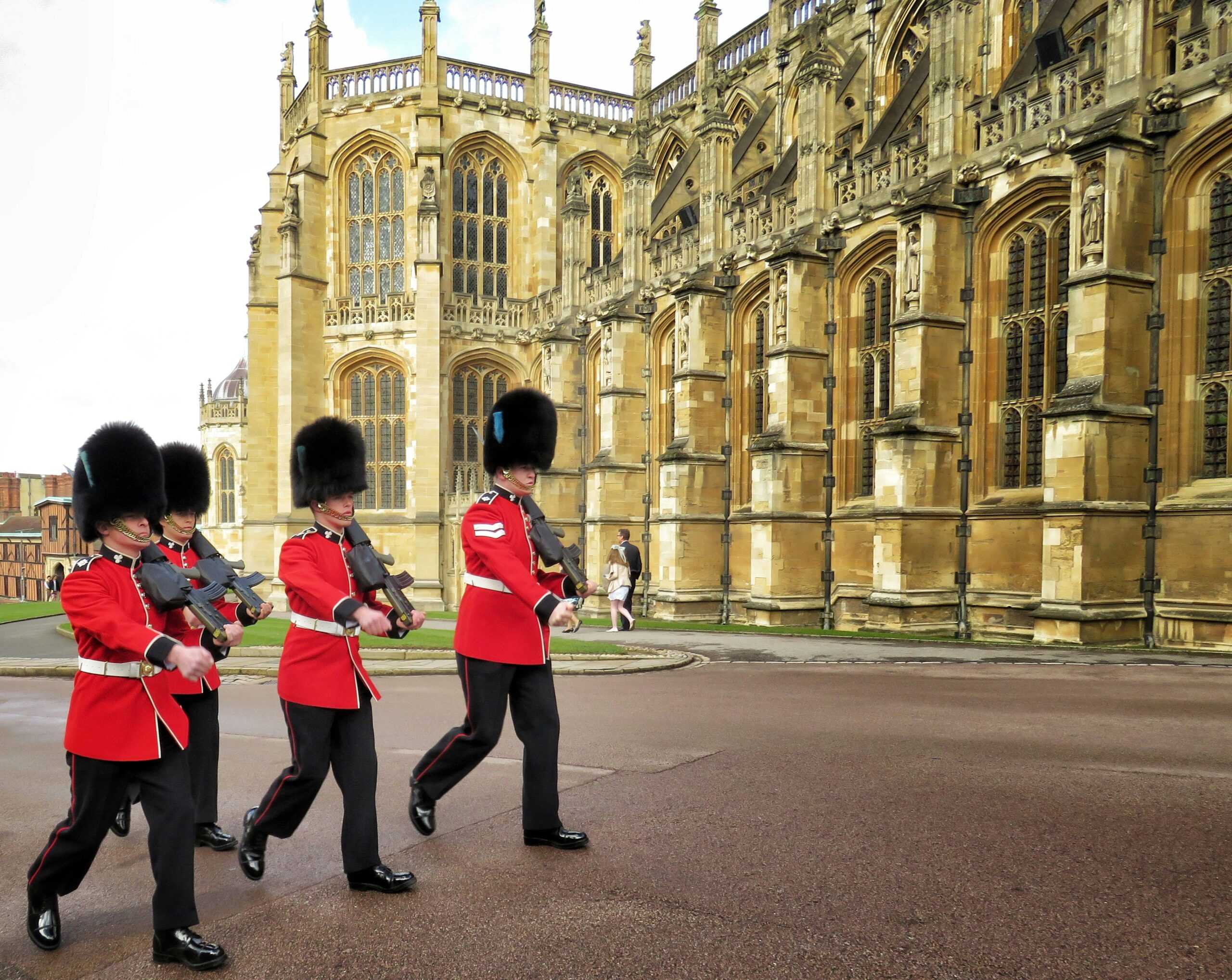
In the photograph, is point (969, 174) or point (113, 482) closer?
point (113, 482)

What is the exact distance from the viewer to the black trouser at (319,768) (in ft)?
15.1

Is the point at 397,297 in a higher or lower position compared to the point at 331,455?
higher

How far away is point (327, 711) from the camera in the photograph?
468 cm

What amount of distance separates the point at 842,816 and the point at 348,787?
269 cm

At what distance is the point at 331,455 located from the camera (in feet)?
16.4

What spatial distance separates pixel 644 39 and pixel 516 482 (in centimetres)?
3571

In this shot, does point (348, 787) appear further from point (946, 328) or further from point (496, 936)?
point (946, 328)

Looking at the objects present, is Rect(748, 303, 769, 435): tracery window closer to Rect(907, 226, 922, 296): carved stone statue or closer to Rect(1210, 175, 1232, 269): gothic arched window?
Rect(907, 226, 922, 296): carved stone statue

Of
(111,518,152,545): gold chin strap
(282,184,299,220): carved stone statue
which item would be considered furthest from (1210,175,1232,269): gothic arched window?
(282,184,299,220): carved stone statue

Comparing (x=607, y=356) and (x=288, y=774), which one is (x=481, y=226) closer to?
(x=607, y=356)

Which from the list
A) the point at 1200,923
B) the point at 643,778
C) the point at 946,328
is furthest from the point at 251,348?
the point at 1200,923

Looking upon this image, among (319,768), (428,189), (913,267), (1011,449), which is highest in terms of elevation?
(428,189)

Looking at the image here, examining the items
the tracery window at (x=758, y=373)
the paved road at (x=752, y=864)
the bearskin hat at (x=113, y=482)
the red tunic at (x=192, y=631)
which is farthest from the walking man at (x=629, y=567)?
the bearskin hat at (x=113, y=482)

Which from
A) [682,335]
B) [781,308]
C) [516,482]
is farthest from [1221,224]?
[516,482]
